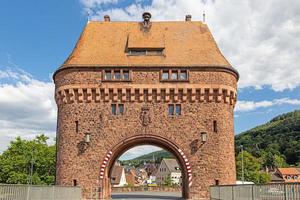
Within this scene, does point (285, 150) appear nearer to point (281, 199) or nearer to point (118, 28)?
point (118, 28)

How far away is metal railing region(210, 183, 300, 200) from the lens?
416 inches

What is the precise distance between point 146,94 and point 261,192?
493 inches

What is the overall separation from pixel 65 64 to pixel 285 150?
366ft

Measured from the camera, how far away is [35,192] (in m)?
15.1

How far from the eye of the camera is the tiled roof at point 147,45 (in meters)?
25.0

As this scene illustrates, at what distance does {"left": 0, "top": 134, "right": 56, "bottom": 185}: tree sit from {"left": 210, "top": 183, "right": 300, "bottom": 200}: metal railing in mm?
31121

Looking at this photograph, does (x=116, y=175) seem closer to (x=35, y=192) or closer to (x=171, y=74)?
(x=171, y=74)

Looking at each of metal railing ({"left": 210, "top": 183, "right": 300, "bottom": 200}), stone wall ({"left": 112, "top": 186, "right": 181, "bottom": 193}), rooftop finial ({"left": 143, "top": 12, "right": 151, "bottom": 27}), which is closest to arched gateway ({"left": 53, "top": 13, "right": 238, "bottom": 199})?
rooftop finial ({"left": 143, "top": 12, "right": 151, "bottom": 27})

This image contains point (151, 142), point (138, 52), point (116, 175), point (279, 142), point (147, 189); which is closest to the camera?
point (151, 142)

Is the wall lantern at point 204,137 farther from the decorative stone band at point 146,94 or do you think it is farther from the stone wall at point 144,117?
the decorative stone band at point 146,94

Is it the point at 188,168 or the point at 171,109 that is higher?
the point at 171,109

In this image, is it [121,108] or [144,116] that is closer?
[144,116]

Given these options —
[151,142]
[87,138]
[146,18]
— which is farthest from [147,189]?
[146,18]

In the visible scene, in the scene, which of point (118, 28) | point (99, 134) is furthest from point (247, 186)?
point (118, 28)
